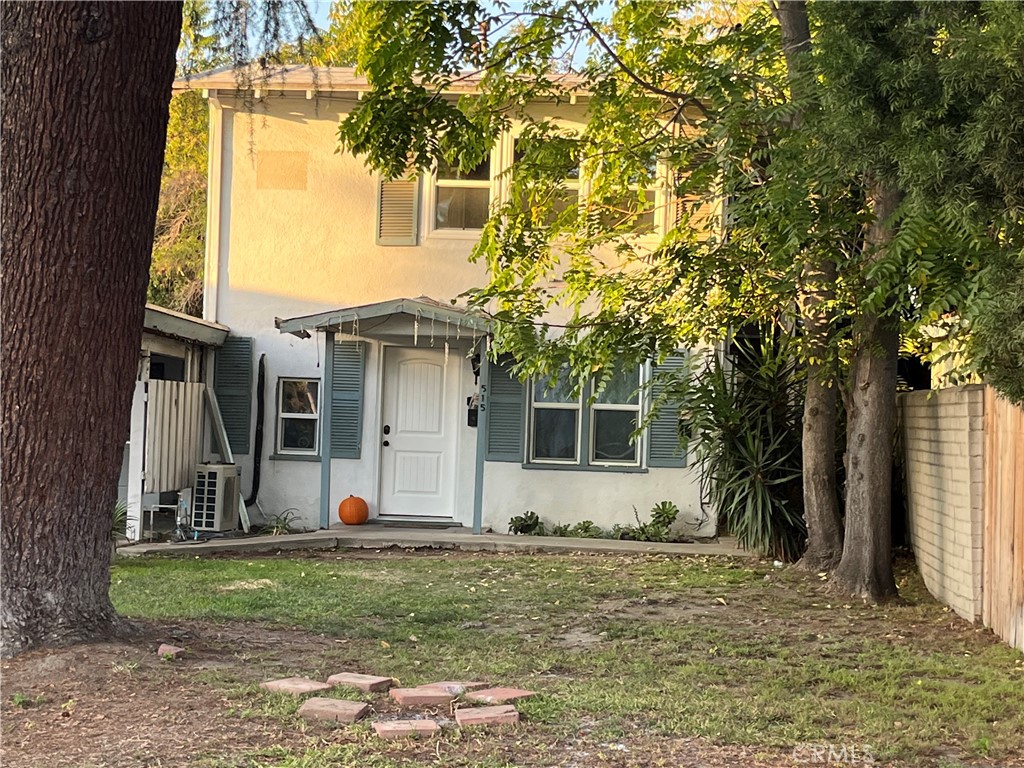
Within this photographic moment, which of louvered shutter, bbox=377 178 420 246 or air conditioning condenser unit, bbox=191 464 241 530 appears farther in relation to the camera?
louvered shutter, bbox=377 178 420 246

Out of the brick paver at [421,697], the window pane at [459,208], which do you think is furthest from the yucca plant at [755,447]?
the brick paver at [421,697]

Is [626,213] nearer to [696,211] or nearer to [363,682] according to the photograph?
[696,211]

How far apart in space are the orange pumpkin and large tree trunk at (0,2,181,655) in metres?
6.56

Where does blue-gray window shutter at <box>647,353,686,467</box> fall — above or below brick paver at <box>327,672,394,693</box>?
above

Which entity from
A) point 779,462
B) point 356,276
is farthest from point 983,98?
point 356,276

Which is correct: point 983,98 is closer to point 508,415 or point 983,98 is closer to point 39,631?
point 39,631

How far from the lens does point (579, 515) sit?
12.1 m

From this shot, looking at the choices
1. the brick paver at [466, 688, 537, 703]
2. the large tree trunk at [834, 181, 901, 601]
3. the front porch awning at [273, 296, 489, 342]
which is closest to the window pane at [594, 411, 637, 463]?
the front porch awning at [273, 296, 489, 342]

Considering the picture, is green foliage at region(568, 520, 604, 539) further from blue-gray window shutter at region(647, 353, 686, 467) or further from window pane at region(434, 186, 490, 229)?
window pane at region(434, 186, 490, 229)

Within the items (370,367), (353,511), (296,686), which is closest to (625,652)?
(296,686)

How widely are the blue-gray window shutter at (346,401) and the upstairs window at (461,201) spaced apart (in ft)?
6.06

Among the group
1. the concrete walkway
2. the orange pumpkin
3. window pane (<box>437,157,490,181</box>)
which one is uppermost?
window pane (<box>437,157,490,181</box>)

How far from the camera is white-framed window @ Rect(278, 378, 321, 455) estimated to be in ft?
41.3

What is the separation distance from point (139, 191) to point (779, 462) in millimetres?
7217
